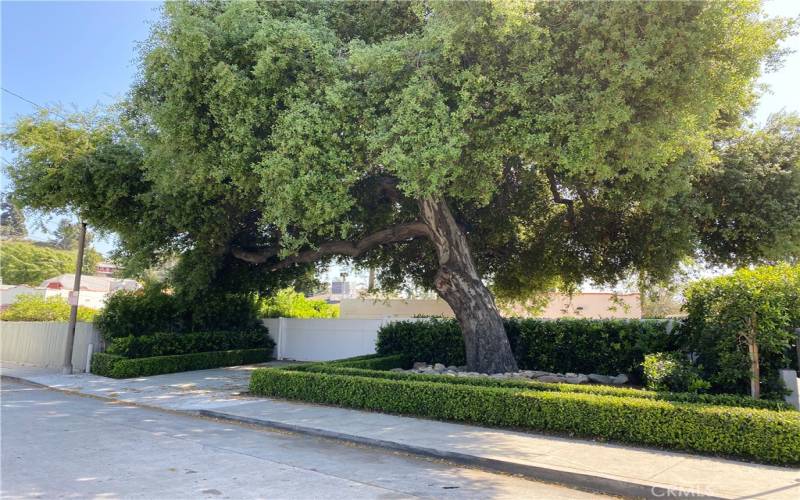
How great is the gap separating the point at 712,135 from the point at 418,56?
8.69m

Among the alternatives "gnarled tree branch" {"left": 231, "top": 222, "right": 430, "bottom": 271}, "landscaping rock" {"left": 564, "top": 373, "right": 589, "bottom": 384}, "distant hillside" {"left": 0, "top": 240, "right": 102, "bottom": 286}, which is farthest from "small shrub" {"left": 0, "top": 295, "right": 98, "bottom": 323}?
"distant hillside" {"left": 0, "top": 240, "right": 102, "bottom": 286}

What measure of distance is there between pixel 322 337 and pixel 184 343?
5.33 metres

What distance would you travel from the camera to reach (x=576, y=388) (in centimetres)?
941

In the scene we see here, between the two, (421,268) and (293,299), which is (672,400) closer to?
(421,268)

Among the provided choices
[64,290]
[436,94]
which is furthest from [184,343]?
[64,290]

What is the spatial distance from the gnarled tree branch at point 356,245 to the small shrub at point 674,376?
636 cm

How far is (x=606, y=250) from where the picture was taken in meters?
16.8

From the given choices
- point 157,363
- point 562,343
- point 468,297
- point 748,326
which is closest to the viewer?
point 748,326

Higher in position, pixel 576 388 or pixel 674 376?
pixel 674 376

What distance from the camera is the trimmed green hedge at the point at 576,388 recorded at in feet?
25.6

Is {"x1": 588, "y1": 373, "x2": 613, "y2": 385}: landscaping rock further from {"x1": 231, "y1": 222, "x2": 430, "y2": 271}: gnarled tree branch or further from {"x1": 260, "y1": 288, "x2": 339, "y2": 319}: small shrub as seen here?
{"x1": 260, "y1": 288, "x2": 339, "y2": 319}: small shrub

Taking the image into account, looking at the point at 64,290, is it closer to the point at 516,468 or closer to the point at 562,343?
the point at 562,343

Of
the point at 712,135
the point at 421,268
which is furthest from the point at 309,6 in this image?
the point at 712,135

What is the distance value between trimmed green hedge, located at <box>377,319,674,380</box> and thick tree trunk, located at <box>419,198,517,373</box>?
1.60 meters
